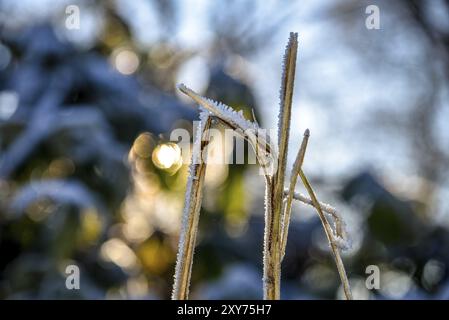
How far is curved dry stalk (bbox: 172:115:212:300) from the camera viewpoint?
14.5 inches

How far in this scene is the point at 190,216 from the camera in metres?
0.37

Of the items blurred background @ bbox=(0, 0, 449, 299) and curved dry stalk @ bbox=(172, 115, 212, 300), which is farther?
blurred background @ bbox=(0, 0, 449, 299)

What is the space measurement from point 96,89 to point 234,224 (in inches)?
27.1

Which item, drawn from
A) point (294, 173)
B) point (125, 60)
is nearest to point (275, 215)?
point (294, 173)

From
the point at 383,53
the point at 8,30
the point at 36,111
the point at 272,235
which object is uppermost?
the point at 383,53

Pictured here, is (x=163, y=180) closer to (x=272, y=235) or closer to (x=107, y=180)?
(x=107, y=180)

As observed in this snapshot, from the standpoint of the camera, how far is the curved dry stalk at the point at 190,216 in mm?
368

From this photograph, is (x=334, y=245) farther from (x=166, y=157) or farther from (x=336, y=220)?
(x=166, y=157)

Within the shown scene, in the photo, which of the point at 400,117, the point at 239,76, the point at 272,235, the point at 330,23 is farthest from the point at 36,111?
the point at 400,117

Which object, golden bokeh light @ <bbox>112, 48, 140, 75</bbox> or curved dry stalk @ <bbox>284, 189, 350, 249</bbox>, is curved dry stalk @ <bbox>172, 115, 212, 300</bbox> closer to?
curved dry stalk @ <bbox>284, 189, 350, 249</bbox>

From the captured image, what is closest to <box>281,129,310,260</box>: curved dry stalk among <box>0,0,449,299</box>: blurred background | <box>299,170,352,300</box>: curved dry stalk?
<box>299,170,352,300</box>: curved dry stalk

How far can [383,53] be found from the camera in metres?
5.15

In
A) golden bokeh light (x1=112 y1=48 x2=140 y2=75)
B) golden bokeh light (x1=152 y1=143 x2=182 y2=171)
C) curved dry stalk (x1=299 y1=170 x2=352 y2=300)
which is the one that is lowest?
curved dry stalk (x1=299 y1=170 x2=352 y2=300)

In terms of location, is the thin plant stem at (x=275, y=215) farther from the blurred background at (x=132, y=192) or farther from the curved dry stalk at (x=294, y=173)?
the blurred background at (x=132, y=192)
